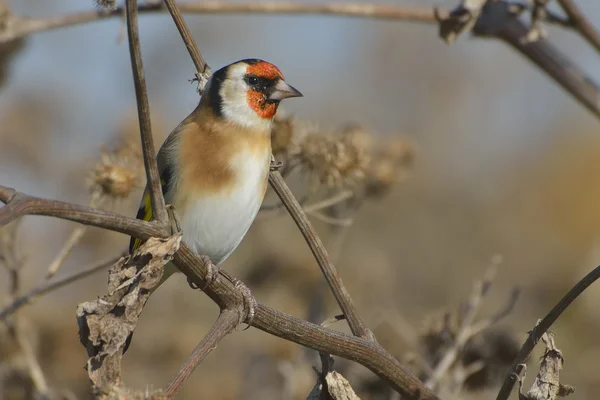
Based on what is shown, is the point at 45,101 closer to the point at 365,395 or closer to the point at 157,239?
the point at 365,395

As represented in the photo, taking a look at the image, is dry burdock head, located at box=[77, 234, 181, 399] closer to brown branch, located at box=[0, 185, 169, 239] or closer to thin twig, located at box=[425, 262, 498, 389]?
brown branch, located at box=[0, 185, 169, 239]

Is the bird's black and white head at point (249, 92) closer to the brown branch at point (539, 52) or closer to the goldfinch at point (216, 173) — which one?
the goldfinch at point (216, 173)

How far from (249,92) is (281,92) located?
0.12 m

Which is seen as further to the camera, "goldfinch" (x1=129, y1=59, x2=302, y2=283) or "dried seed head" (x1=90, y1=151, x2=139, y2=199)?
"dried seed head" (x1=90, y1=151, x2=139, y2=199)

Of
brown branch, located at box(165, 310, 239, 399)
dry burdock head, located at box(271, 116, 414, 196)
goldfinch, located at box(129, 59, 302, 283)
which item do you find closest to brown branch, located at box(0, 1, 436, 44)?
goldfinch, located at box(129, 59, 302, 283)

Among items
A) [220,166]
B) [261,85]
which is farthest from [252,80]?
[220,166]

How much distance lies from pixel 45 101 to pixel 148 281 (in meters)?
5.13

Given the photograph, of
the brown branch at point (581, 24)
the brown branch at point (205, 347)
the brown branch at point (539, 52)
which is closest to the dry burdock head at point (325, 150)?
the brown branch at point (539, 52)

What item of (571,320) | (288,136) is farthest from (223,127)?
(571,320)

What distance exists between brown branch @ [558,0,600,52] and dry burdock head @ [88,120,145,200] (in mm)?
1620

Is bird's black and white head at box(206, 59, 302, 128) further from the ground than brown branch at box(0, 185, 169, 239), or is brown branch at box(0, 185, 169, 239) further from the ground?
bird's black and white head at box(206, 59, 302, 128)

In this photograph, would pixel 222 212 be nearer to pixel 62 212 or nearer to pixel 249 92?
pixel 249 92

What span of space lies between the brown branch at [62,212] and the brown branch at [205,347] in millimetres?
272

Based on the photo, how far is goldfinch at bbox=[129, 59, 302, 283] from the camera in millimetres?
2971
